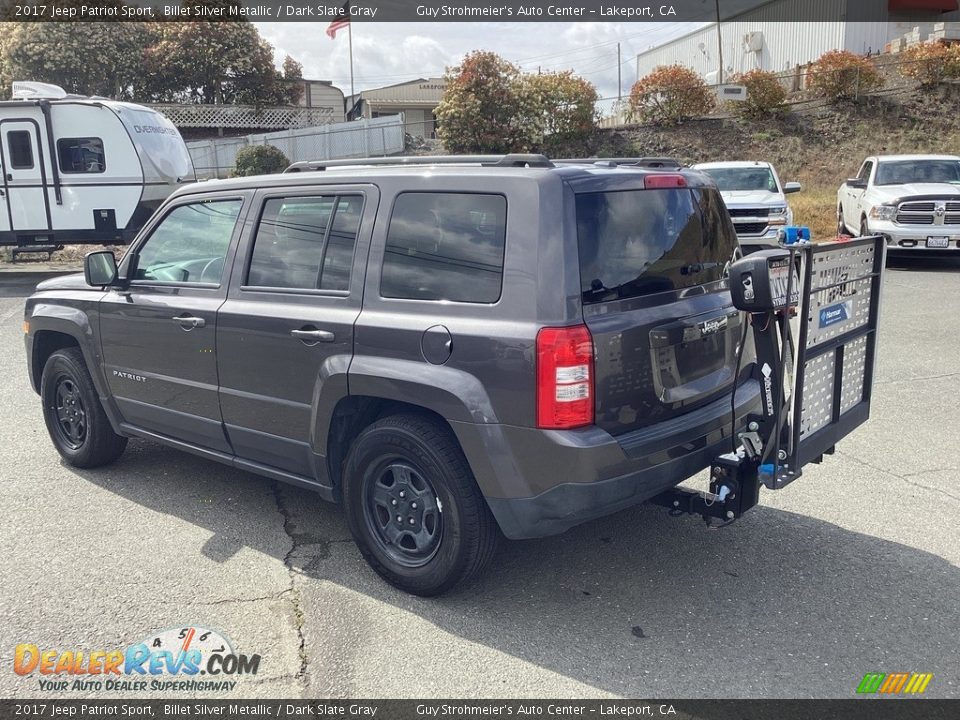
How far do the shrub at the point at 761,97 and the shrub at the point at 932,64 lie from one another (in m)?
4.14

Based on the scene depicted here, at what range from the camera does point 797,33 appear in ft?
127

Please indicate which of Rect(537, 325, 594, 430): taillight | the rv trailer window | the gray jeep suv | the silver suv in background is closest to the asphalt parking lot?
the gray jeep suv

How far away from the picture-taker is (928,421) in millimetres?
6148

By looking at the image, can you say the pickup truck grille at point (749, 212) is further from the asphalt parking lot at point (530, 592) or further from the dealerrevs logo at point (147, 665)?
the dealerrevs logo at point (147, 665)

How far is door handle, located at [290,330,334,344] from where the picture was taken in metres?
3.84

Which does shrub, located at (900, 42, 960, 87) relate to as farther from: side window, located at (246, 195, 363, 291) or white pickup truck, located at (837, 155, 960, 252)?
side window, located at (246, 195, 363, 291)

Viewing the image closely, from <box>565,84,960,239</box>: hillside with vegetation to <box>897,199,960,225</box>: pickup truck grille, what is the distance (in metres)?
12.0

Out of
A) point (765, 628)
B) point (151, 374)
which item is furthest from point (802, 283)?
point (151, 374)

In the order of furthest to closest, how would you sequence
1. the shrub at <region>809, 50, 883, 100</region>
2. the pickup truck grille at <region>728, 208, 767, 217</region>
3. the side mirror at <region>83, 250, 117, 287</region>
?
the shrub at <region>809, 50, 883, 100</region>, the pickup truck grille at <region>728, 208, 767, 217</region>, the side mirror at <region>83, 250, 117, 287</region>

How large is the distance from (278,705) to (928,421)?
518cm

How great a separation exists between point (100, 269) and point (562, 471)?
320cm

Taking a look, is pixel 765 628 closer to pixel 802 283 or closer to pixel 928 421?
pixel 802 283

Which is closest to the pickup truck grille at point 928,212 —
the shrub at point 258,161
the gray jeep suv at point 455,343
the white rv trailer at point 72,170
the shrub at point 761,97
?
the gray jeep suv at point 455,343

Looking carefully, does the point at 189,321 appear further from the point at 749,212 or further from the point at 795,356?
the point at 749,212
